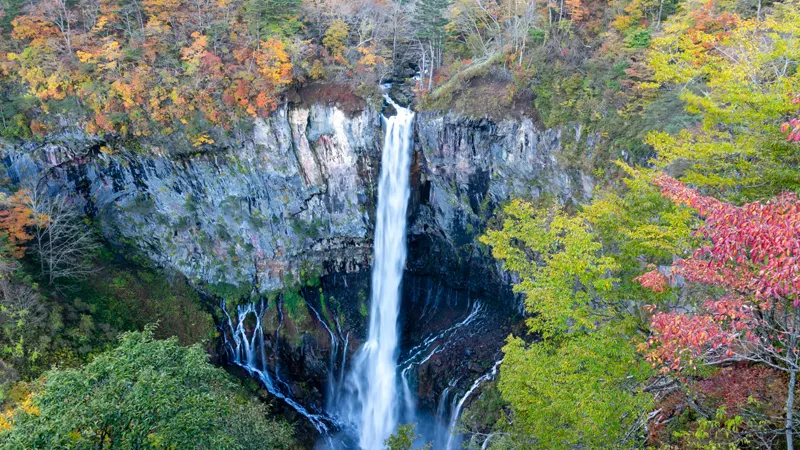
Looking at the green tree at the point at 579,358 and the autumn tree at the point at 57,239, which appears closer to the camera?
the green tree at the point at 579,358

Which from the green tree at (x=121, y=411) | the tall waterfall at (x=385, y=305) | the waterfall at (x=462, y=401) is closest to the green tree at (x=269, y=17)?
the tall waterfall at (x=385, y=305)

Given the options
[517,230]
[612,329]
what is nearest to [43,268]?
[517,230]

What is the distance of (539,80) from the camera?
18.8m

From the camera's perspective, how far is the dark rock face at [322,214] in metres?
20.3

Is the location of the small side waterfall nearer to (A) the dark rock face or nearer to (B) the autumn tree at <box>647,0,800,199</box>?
(A) the dark rock face

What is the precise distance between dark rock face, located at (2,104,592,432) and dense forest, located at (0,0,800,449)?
0.86 meters

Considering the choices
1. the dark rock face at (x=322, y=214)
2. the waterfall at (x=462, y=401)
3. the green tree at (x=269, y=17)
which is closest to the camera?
the waterfall at (x=462, y=401)

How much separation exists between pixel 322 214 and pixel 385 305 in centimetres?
569

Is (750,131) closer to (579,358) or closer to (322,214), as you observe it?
(579,358)

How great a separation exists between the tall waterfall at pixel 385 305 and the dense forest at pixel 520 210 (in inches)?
87.0

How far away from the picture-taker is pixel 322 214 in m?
22.6

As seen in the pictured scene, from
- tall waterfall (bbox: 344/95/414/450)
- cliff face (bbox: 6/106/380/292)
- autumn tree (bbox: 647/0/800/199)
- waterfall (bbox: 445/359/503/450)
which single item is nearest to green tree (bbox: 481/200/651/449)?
autumn tree (bbox: 647/0/800/199)

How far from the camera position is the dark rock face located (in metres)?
20.3

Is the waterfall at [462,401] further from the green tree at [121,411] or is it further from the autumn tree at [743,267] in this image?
the autumn tree at [743,267]
